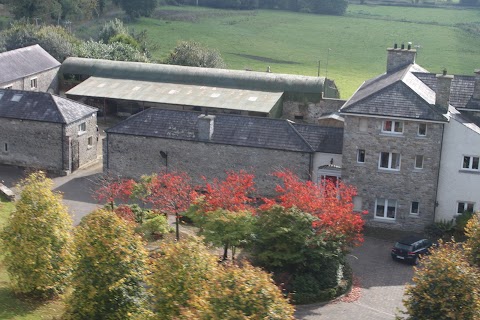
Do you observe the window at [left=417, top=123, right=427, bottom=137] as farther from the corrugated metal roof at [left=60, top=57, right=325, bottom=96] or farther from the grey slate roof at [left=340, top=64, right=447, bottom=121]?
the corrugated metal roof at [left=60, top=57, right=325, bottom=96]

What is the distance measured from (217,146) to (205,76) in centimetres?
2159

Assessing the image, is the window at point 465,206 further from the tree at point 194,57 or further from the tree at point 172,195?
the tree at point 194,57

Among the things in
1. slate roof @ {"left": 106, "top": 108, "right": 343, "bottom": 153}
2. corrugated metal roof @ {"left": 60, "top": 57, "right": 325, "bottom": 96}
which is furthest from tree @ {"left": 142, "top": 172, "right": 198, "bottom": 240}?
corrugated metal roof @ {"left": 60, "top": 57, "right": 325, "bottom": 96}

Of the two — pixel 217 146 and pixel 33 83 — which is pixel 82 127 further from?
pixel 33 83

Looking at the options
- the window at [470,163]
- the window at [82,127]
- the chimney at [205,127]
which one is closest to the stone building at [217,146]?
the chimney at [205,127]

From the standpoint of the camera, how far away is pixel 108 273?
35.0m

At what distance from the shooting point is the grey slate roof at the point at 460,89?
186 feet

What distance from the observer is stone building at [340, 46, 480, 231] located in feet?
174

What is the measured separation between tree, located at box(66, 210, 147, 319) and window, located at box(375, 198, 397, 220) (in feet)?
77.4

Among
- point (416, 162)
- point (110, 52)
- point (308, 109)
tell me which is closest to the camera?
point (416, 162)

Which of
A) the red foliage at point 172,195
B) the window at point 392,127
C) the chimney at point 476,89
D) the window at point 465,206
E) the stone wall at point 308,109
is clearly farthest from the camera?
the stone wall at point 308,109

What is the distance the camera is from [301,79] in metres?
77.1

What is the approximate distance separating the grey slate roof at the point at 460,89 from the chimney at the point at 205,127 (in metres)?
14.8

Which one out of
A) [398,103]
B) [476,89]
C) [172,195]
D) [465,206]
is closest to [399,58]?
[476,89]
